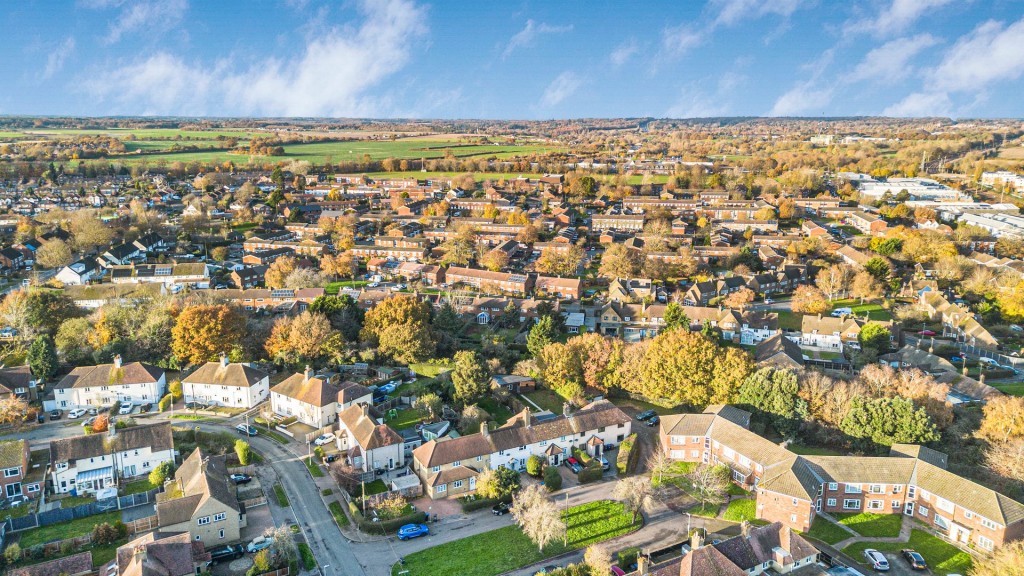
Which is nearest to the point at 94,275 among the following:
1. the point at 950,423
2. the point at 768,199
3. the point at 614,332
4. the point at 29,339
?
the point at 29,339

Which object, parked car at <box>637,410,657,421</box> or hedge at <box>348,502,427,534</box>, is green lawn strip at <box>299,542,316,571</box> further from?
parked car at <box>637,410,657,421</box>

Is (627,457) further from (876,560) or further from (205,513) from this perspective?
(205,513)

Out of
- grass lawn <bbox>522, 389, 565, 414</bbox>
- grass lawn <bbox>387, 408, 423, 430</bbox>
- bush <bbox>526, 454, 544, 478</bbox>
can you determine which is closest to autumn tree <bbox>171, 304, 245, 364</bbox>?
grass lawn <bbox>387, 408, 423, 430</bbox>

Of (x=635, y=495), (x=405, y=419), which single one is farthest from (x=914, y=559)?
(x=405, y=419)

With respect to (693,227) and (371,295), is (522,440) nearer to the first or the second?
(371,295)

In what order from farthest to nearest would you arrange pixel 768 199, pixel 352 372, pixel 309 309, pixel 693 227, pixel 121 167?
pixel 121 167
pixel 768 199
pixel 693 227
pixel 309 309
pixel 352 372
